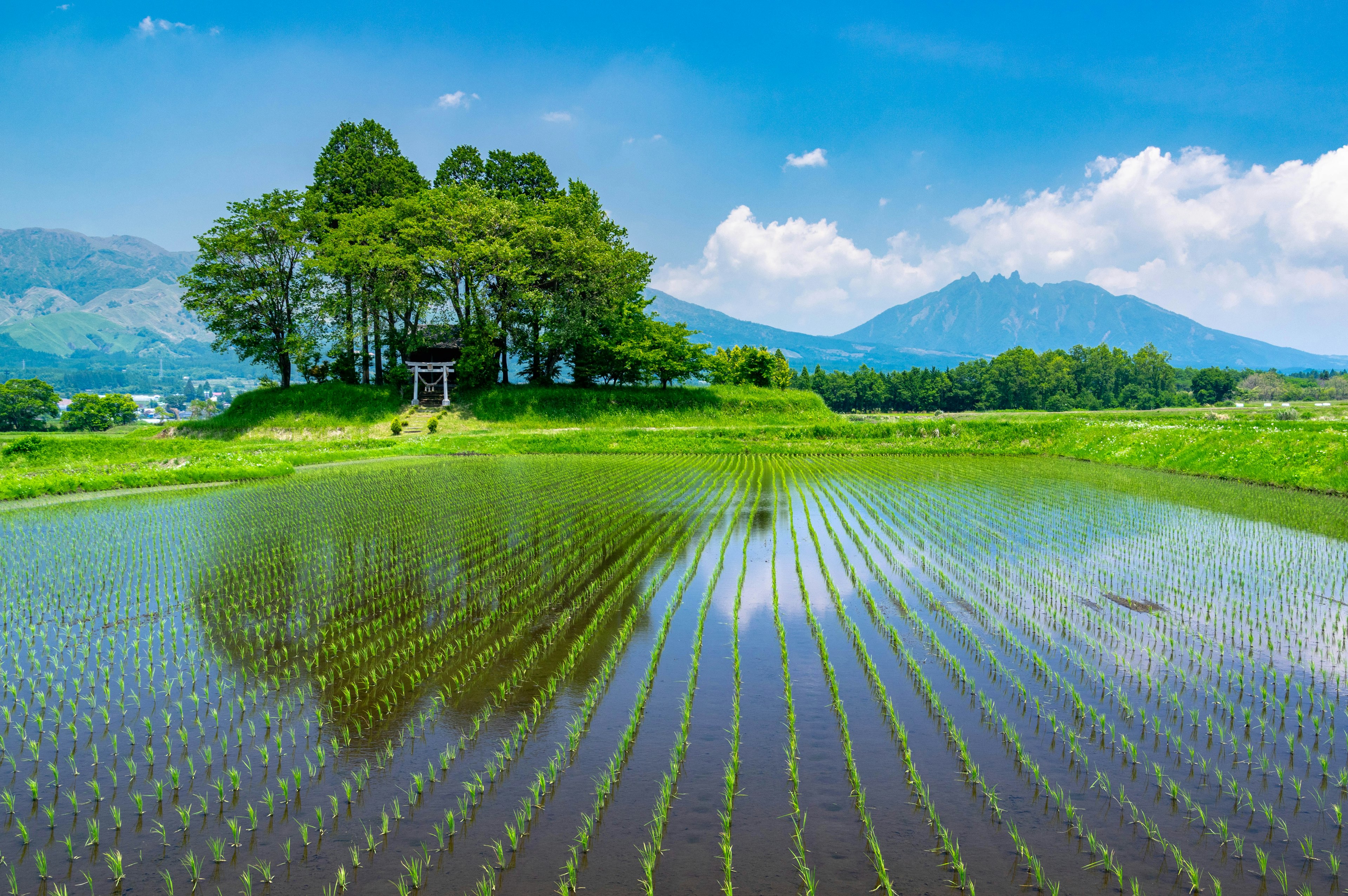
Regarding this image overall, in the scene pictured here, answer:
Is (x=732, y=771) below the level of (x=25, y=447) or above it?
below

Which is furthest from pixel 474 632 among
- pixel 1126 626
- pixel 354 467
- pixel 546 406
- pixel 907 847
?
pixel 546 406

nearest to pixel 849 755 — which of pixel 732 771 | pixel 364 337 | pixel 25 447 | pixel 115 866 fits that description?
pixel 732 771

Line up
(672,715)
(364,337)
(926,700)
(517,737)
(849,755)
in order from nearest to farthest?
1. (849,755)
2. (517,737)
3. (672,715)
4. (926,700)
5. (364,337)

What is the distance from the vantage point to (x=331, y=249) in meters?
39.0

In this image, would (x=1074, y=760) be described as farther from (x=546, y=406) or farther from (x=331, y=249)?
(x=331, y=249)

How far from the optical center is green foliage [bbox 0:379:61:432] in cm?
5781

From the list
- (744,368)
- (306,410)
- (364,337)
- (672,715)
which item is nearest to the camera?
(672,715)

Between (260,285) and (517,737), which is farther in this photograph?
(260,285)

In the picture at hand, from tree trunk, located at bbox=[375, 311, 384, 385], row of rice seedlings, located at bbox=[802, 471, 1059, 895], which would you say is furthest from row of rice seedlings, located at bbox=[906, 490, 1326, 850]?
tree trunk, located at bbox=[375, 311, 384, 385]

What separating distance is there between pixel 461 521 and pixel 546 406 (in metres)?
26.7

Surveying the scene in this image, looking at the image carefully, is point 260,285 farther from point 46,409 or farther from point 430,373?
point 46,409

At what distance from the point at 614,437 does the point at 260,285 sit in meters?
23.9

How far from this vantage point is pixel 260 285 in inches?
1598

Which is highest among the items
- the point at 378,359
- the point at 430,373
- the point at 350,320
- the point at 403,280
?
the point at 403,280
